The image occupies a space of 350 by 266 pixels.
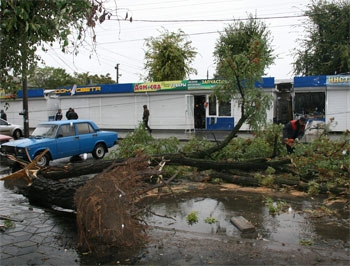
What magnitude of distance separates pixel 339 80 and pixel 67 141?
15276mm

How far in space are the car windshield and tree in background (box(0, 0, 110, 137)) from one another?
7194 millimetres

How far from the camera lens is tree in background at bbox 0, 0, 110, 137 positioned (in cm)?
373

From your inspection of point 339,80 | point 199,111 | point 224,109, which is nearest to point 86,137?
point 224,109

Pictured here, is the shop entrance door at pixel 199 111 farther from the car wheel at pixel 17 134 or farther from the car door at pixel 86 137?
the car door at pixel 86 137

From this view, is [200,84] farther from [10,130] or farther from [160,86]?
[10,130]

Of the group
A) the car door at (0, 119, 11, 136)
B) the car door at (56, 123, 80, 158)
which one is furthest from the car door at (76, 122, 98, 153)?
the car door at (0, 119, 11, 136)

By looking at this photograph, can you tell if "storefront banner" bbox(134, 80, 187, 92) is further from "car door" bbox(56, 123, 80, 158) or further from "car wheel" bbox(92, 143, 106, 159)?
"car door" bbox(56, 123, 80, 158)

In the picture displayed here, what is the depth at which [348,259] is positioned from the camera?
4.20 meters

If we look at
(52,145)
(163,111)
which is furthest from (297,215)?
(163,111)

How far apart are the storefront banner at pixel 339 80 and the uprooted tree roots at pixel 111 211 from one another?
18093mm

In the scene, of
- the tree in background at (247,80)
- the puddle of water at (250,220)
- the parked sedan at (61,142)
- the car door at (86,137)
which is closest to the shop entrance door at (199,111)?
the parked sedan at (61,142)

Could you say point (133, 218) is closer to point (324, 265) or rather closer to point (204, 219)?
point (204, 219)

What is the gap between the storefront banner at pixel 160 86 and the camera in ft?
77.4

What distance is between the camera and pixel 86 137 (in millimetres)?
12812
